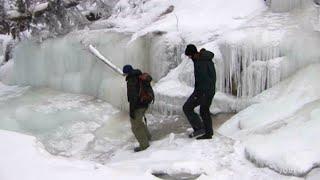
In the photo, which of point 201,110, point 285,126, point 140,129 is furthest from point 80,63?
point 285,126

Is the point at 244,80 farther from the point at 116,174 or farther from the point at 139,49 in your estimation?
the point at 116,174

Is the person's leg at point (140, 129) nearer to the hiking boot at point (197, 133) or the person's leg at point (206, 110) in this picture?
the hiking boot at point (197, 133)

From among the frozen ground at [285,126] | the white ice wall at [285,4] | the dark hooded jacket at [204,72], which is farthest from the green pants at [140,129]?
the white ice wall at [285,4]

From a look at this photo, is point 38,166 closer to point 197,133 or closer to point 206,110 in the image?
point 206,110

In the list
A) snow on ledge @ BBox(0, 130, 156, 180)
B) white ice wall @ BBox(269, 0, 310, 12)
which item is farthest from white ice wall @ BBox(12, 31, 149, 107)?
snow on ledge @ BBox(0, 130, 156, 180)

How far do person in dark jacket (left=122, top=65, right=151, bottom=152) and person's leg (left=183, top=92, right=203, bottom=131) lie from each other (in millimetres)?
674

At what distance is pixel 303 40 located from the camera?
35.0ft

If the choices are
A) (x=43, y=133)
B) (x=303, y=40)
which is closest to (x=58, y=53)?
(x=43, y=133)

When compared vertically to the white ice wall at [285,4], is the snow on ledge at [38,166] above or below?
below

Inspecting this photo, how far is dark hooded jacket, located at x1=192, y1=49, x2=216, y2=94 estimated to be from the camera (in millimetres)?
8586

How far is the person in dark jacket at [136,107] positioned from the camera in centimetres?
877

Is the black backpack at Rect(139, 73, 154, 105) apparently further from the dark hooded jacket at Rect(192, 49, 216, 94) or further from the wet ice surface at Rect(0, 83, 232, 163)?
the wet ice surface at Rect(0, 83, 232, 163)

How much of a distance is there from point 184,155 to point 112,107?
4.31m

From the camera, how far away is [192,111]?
29.9 feet
